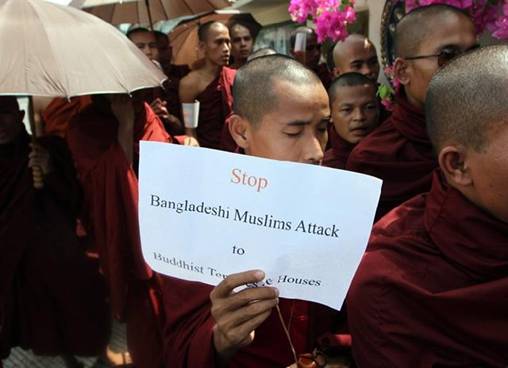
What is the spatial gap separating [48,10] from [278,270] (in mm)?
2079

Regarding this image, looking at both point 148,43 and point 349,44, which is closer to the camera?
point 349,44

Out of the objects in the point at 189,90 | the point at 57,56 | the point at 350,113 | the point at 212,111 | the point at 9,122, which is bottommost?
the point at 212,111

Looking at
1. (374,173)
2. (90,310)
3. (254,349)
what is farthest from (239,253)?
(90,310)

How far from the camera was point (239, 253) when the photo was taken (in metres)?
1.21

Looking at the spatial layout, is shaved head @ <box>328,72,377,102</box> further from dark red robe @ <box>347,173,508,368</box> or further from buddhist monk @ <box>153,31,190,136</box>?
dark red robe @ <box>347,173,508,368</box>

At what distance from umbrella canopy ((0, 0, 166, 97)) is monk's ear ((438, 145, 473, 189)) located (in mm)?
1637

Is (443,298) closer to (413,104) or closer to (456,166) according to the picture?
(456,166)

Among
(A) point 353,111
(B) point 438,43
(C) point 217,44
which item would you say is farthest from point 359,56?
(C) point 217,44

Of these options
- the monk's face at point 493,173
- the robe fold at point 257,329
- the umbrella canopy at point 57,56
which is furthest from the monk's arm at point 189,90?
the monk's face at point 493,173

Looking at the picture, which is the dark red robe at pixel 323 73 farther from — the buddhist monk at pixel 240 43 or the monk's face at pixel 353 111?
the monk's face at pixel 353 111

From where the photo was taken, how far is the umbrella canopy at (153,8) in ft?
16.6

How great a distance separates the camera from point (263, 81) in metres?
1.77

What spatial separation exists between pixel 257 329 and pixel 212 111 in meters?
3.47

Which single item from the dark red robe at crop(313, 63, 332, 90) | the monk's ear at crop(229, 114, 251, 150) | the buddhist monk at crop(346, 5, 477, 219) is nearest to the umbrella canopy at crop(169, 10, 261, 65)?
the dark red robe at crop(313, 63, 332, 90)
